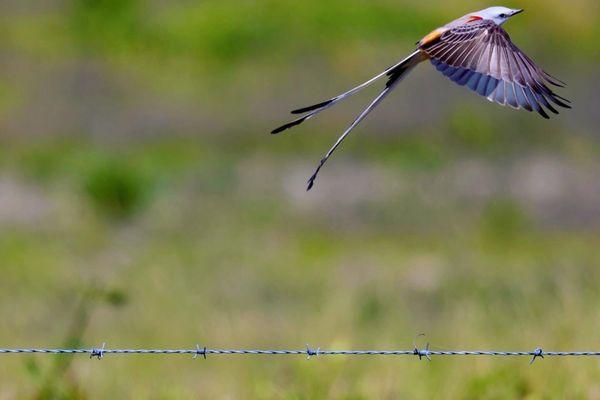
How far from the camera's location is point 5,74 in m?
18.4

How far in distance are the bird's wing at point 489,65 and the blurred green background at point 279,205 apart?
2.06 m

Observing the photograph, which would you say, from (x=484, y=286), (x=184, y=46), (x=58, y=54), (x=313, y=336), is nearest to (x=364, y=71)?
(x=184, y=46)

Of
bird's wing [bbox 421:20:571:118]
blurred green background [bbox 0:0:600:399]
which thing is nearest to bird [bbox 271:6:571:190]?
bird's wing [bbox 421:20:571:118]

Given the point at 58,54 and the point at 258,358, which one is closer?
the point at 258,358

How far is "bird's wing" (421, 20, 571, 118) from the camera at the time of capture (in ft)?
13.7

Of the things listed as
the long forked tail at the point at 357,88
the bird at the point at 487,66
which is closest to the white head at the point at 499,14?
the bird at the point at 487,66

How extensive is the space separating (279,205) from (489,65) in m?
10.7

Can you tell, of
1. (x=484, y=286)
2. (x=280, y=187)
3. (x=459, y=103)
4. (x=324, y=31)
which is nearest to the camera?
(x=484, y=286)

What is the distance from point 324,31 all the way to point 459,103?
248 centimetres

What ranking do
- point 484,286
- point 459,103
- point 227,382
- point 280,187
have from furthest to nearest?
point 459,103, point 280,187, point 484,286, point 227,382

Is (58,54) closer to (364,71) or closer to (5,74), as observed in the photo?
(5,74)

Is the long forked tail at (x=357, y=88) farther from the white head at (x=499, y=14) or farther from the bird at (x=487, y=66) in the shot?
the white head at (x=499, y=14)

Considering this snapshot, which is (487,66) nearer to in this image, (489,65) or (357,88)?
(489,65)

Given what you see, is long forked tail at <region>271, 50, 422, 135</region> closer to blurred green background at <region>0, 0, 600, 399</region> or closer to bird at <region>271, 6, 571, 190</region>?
bird at <region>271, 6, 571, 190</region>
